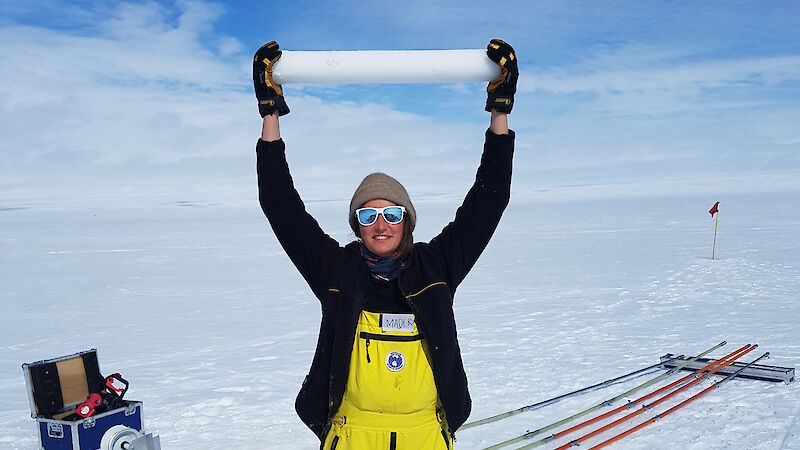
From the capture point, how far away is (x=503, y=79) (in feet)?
6.44

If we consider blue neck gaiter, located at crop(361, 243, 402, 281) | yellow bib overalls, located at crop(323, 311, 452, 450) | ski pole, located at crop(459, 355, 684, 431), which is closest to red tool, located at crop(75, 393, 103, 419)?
yellow bib overalls, located at crop(323, 311, 452, 450)

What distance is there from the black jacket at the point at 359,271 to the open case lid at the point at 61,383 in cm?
154

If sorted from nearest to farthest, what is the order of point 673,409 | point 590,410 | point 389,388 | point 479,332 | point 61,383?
point 389,388 < point 61,383 < point 590,410 < point 673,409 < point 479,332

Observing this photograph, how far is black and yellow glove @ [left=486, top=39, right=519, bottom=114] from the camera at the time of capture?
1907mm

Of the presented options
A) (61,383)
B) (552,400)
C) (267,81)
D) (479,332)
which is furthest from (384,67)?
(479,332)

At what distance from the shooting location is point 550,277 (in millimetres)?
11602

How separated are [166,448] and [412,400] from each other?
2979 millimetres

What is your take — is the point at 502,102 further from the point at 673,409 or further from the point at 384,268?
the point at 673,409

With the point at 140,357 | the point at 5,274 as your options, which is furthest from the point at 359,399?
the point at 5,274

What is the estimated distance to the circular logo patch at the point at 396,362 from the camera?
1.85 meters

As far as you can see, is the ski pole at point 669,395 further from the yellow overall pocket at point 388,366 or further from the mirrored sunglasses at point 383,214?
the mirrored sunglasses at point 383,214

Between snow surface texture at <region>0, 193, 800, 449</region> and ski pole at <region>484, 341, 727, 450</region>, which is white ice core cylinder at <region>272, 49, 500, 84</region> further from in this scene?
ski pole at <region>484, 341, 727, 450</region>

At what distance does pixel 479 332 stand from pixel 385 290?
5636mm

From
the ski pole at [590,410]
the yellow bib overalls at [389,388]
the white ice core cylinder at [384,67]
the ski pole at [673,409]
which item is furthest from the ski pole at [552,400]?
the white ice core cylinder at [384,67]
